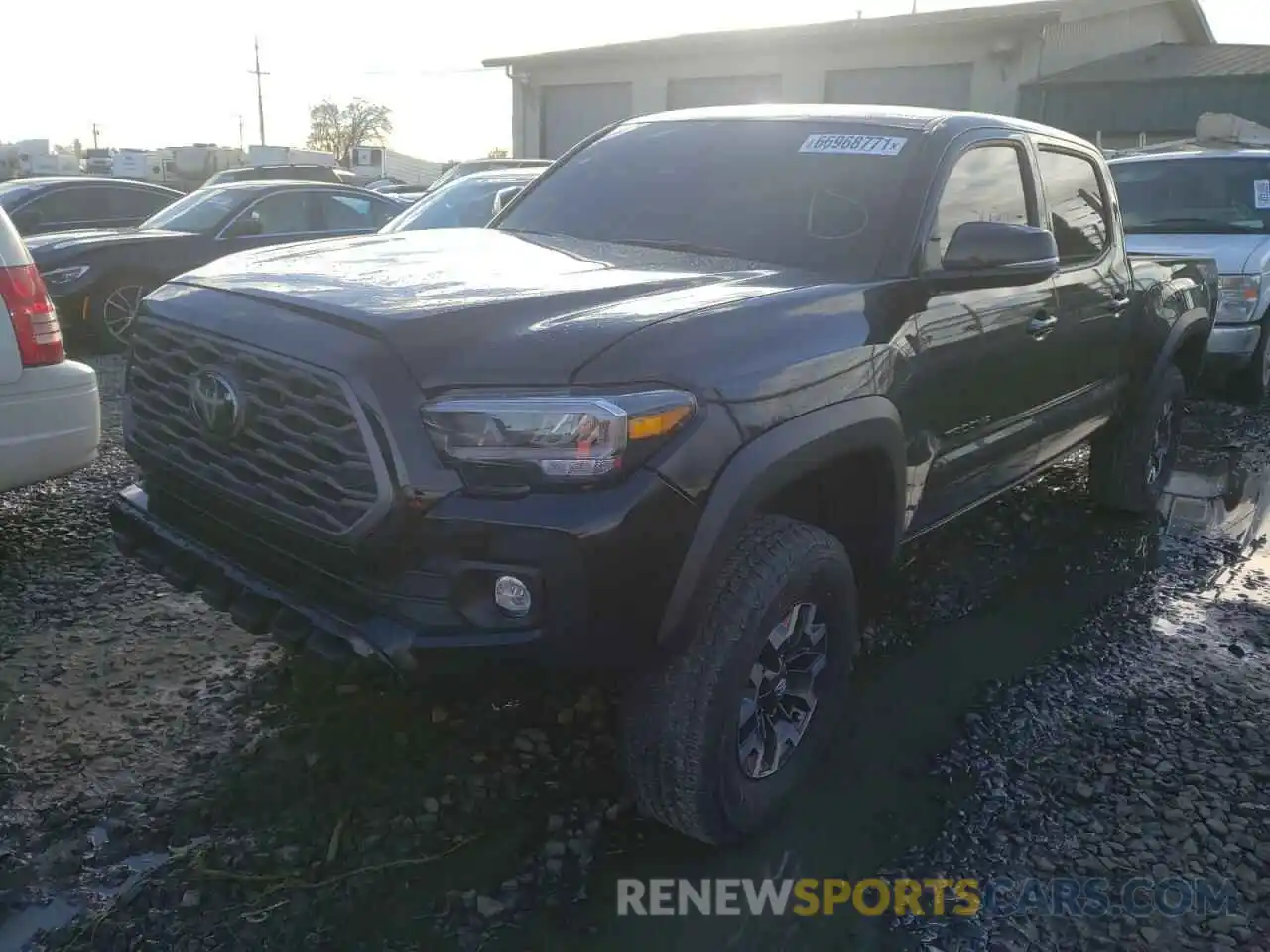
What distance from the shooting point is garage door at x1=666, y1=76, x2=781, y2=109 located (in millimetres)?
24250

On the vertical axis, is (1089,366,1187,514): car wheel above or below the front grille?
below

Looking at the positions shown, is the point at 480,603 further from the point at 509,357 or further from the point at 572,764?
the point at 572,764

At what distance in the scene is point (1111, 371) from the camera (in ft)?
15.3

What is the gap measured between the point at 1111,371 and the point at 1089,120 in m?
20.5

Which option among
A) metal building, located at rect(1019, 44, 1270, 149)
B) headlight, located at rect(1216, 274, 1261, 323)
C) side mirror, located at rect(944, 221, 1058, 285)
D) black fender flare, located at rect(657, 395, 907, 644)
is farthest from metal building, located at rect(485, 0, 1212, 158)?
black fender flare, located at rect(657, 395, 907, 644)

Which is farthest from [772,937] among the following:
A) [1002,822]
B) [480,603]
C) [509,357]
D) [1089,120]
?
[1089,120]

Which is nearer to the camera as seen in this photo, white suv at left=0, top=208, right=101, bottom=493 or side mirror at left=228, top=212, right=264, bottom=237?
white suv at left=0, top=208, right=101, bottom=493

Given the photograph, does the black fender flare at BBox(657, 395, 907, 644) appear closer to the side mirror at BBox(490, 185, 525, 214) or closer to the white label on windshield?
the white label on windshield

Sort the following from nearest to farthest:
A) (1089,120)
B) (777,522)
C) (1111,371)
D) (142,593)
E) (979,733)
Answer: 1. (777,522)
2. (979,733)
3. (142,593)
4. (1111,371)
5. (1089,120)

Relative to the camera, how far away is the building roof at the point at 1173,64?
22.7 metres

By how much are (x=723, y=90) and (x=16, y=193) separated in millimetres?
17332

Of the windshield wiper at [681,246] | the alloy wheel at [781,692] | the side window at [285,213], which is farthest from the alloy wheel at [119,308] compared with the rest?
the alloy wheel at [781,692]

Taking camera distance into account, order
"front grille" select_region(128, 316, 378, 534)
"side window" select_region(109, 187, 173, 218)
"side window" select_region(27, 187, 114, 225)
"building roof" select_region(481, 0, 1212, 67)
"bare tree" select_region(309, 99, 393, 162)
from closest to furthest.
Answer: "front grille" select_region(128, 316, 378, 534) → "side window" select_region(27, 187, 114, 225) → "side window" select_region(109, 187, 173, 218) → "building roof" select_region(481, 0, 1212, 67) → "bare tree" select_region(309, 99, 393, 162)

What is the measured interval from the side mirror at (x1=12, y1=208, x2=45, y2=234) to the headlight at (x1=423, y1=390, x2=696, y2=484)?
10.2 m
